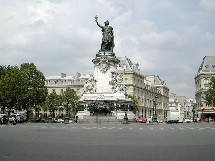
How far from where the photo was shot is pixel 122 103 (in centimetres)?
6475

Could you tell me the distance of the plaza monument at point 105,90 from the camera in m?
63.3

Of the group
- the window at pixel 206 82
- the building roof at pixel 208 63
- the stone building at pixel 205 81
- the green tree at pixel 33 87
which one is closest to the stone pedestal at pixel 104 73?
the green tree at pixel 33 87

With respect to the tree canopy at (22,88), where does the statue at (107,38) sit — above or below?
above

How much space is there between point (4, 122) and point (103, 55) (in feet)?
71.6

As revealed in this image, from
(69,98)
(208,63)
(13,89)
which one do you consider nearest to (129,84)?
(69,98)

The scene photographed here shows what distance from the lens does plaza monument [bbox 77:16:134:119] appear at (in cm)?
6333

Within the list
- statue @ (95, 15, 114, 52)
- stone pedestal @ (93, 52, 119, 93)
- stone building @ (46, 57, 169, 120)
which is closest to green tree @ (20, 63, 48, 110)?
stone pedestal @ (93, 52, 119, 93)

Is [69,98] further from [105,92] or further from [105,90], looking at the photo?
[105,92]

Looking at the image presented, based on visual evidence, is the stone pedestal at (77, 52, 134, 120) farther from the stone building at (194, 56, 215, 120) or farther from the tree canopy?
the stone building at (194, 56, 215, 120)

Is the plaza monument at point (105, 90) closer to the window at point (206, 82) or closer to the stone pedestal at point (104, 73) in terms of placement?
the stone pedestal at point (104, 73)

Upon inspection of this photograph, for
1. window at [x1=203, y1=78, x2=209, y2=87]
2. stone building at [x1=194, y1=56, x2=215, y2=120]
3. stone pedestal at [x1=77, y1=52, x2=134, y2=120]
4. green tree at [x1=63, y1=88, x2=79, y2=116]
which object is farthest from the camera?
window at [x1=203, y1=78, x2=209, y2=87]

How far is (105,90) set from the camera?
67.2 metres

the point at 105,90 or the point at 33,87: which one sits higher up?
the point at 33,87

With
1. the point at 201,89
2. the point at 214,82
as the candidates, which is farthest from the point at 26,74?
the point at 201,89
